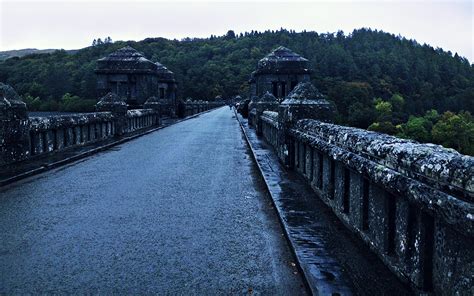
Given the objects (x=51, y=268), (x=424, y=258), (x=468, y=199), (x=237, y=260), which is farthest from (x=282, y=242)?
A: (x=468, y=199)

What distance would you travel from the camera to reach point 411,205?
3.63m

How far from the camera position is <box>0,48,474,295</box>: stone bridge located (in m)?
3.35

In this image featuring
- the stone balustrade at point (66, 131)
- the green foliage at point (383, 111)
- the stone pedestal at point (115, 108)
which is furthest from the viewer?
the green foliage at point (383, 111)

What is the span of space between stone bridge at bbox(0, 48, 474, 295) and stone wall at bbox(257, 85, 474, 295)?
0.5 inches

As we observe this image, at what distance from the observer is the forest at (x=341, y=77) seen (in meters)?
70.4

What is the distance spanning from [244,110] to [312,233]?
3741cm

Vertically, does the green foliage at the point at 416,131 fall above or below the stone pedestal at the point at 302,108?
below

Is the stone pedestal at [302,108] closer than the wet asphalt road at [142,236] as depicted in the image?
No

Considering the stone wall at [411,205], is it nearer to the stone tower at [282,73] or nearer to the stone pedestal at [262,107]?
the stone pedestal at [262,107]

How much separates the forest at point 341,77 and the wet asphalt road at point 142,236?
1736 inches

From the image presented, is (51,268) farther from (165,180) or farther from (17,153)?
(17,153)

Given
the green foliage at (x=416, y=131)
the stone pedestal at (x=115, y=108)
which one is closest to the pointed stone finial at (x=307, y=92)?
the stone pedestal at (x=115, y=108)

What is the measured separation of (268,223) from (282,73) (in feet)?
74.2

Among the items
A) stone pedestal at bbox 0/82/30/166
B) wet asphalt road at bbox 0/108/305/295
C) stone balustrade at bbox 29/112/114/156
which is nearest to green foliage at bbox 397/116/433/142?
stone balustrade at bbox 29/112/114/156
